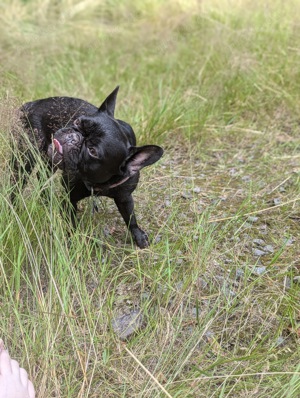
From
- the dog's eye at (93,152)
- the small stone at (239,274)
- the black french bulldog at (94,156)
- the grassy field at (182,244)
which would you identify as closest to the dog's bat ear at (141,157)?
the black french bulldog at (94,156)

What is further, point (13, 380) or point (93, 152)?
point (93, 152)

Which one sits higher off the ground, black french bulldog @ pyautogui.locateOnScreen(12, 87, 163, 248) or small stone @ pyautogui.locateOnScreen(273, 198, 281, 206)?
black french bulldog @ pyautogui.locateOnScreen(12, 87, 163, 248)

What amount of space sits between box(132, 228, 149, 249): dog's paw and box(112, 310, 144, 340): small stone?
1.63 ft

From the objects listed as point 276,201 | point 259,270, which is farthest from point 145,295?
point 276,201

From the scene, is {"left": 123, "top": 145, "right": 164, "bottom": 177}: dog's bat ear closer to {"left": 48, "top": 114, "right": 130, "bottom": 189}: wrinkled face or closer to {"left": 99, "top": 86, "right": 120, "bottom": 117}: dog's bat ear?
{"left": 48, "top": 114, "right": 130, "bottom": 189}: wrinkled face

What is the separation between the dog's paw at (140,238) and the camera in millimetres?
3057

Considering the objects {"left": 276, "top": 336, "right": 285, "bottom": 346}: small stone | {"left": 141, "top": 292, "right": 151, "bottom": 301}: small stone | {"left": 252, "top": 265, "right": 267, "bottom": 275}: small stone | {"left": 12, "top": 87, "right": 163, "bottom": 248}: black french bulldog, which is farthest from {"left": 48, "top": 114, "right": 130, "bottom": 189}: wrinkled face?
{"left": 276, "top": 336, "right": 285, "bottom": 346}: small stone

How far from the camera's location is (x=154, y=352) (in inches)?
93.4

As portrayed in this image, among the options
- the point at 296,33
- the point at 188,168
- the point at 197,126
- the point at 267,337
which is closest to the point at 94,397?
the point at 267,337

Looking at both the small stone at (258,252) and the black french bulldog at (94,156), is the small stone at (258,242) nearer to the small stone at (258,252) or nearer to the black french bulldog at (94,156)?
the small stone at (258,252)

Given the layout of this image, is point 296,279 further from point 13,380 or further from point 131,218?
point 13,380

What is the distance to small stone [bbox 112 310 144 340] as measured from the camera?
98.3 inches

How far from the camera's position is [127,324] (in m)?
2.58

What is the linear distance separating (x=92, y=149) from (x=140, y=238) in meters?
0.62
